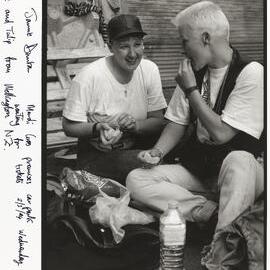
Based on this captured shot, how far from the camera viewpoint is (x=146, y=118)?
275 cm

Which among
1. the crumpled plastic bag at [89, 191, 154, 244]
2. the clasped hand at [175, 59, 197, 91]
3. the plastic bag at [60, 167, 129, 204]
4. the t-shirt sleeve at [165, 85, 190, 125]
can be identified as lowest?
the crumpled plastic bag at [89, 191, 154, 244]

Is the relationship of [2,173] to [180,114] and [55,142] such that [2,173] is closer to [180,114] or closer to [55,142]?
[55,142]

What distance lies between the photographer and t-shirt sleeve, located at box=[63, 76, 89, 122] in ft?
8.87

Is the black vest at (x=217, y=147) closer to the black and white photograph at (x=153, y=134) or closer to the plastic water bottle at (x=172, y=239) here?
the black and white photograph at (x=153, y=134)

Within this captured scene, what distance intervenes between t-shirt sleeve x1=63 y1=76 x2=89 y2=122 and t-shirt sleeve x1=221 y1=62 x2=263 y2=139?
452 millimetres

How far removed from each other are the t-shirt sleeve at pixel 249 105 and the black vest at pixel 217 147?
0.07 ft

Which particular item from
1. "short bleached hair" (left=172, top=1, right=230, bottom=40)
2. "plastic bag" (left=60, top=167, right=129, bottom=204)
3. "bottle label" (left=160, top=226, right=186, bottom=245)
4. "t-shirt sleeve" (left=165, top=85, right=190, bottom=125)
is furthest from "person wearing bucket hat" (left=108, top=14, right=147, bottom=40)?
"bottle label" (left=160, top=226, right=186, bottom=245)

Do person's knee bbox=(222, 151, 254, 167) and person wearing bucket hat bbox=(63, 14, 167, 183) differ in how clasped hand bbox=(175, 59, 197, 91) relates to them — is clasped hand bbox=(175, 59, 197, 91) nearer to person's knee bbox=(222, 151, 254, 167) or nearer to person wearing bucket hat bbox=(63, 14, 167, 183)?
person wearing bucket hat bbox=(63, 14, 167, 183)

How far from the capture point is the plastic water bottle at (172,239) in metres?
2.65

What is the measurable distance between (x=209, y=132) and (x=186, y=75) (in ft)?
0.65

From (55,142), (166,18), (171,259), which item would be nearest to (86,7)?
(166,18)
